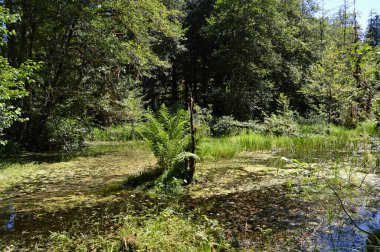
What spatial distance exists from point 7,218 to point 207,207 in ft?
9.66

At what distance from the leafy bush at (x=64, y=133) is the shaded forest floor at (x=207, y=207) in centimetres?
339

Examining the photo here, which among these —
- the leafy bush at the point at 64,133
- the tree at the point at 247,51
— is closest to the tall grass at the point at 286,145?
the leafy bush at the point at 64,133

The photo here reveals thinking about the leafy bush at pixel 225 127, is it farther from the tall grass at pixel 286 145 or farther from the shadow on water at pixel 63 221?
the shadow on water at pixel 63 221

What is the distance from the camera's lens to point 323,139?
10844mm

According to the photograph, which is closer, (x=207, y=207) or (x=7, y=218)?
(x=7, y=218)

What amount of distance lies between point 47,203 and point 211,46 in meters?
19.7

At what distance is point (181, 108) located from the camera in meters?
10.3

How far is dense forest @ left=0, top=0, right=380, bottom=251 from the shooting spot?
4.49 metres

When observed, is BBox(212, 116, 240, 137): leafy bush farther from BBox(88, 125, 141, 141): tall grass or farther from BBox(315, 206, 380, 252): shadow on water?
BBox(315, 206, 380, 252): shadow on water

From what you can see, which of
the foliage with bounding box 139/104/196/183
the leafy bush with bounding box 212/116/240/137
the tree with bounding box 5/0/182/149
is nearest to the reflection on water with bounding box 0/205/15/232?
the foliage with bounding box 139/104/196/183

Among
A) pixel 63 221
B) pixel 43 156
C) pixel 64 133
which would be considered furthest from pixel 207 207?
pixel 64 133

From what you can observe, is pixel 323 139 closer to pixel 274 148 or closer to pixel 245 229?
pixel 274 148

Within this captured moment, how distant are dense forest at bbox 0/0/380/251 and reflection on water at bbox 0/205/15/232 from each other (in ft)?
0.27

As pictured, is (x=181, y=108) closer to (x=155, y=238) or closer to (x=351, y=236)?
(x=155, y=238)
